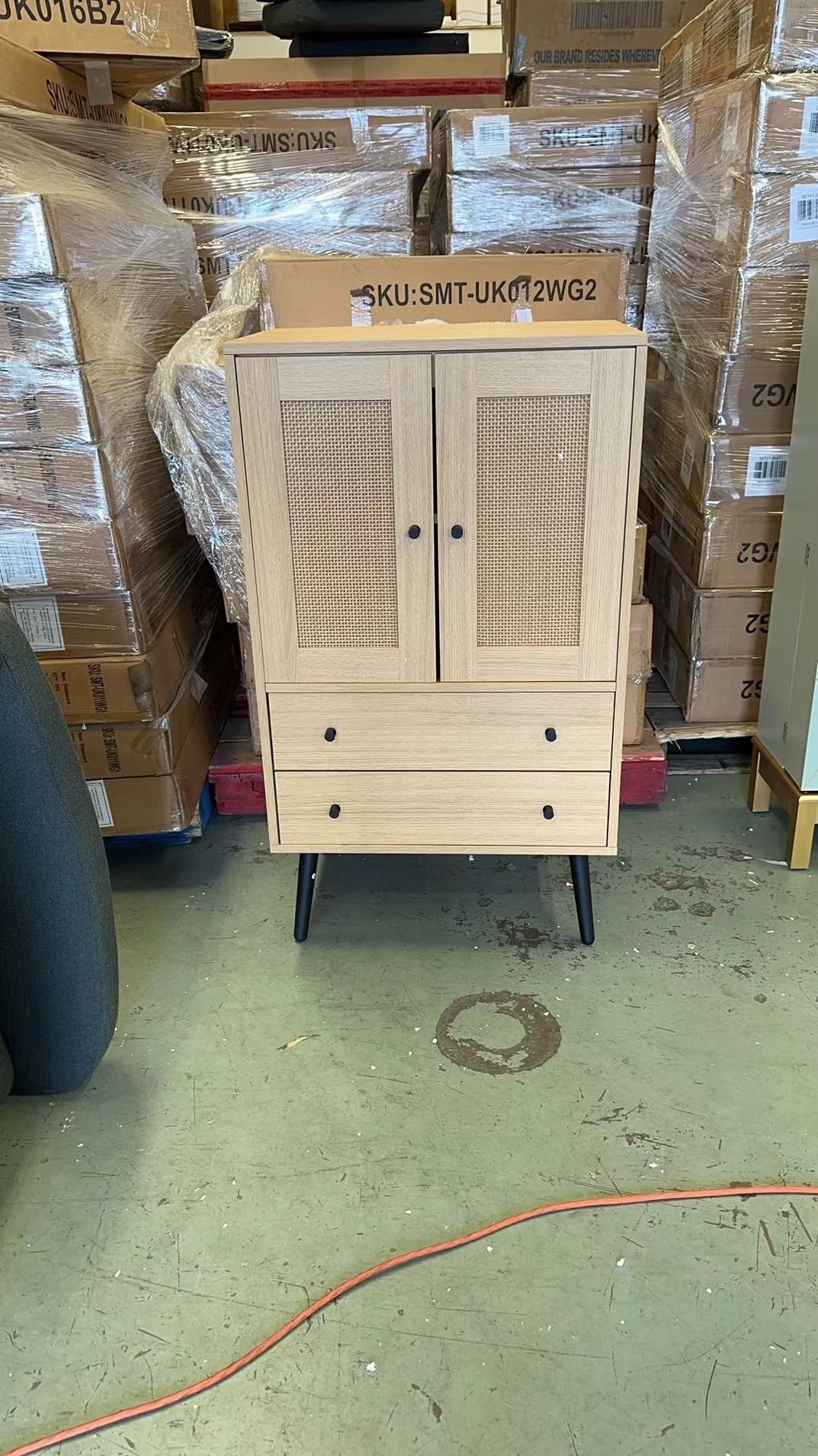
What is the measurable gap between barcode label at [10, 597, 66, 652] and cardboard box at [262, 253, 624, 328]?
78 cm

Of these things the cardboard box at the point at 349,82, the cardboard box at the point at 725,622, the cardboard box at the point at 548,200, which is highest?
the cardboard box at the point at 349,82

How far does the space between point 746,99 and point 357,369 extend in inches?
44.8

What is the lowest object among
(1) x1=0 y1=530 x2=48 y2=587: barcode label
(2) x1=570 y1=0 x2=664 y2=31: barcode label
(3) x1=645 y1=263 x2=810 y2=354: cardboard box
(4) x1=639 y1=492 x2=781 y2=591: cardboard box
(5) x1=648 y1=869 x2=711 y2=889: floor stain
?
(5) x1=648 y1=869 x2=711 y2=889: floor stain

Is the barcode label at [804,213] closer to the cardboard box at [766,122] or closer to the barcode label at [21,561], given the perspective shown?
the cardboard box at [766,122]

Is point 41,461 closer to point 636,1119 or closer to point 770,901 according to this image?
point 636,1119

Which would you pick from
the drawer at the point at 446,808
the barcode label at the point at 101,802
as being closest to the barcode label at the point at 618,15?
the drawer at the point at 446,808

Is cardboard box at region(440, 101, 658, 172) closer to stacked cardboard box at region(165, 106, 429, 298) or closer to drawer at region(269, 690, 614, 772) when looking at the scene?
stacked cardboard box at region(165, 106, 429, 298)

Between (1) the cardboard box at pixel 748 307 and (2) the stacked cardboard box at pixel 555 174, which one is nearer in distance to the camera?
(1) the cardboard box at pixel 748 307

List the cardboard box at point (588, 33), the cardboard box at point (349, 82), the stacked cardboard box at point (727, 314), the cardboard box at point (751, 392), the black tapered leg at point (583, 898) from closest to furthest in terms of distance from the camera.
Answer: the black tapered leg at point (583, 898)
the stacked cardboard box at point (727, 314)
the cardboard box at point (751, 392)
the cardboard box at point (588, 33)
the cardboard box at point (349, 82)

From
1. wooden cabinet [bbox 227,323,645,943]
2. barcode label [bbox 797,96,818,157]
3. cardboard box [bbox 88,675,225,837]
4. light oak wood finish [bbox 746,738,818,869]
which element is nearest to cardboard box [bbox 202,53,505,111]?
barcode label [bbox 797,96,818,157]

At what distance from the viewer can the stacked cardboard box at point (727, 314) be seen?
1898 mm

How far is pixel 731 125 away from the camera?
1.99 m

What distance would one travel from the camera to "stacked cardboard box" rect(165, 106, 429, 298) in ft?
7.78

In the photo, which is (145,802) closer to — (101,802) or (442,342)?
(101,802)
